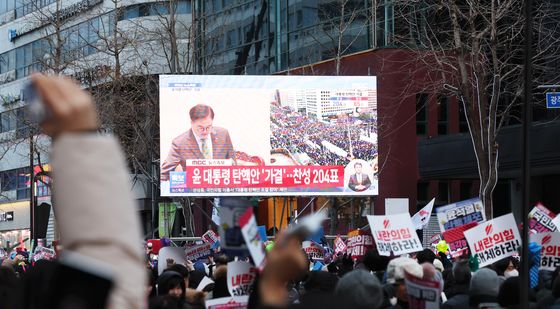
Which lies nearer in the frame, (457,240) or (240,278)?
(240,278)

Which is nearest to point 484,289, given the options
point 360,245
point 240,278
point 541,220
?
point 240,278

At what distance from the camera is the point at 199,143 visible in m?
28.2

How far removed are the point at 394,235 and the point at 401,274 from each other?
582 centimetres

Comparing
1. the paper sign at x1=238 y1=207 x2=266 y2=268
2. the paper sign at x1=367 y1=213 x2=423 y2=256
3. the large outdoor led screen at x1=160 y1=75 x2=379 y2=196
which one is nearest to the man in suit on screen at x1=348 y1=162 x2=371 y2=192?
the large outdoor led screen at x1=160 y1=75 x2=379 y2=196

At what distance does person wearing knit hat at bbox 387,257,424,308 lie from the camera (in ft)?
24.7

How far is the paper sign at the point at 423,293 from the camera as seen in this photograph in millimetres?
6617

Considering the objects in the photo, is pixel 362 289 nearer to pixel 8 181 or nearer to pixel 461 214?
pixel 461 214

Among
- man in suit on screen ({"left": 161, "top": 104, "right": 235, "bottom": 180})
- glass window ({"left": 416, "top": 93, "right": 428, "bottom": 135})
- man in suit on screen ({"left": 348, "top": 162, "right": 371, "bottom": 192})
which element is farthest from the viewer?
glass window ({"left": 416, "top": 93, "right": 428, "bottom": 135})

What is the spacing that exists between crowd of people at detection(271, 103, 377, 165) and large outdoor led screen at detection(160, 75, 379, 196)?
26 mm

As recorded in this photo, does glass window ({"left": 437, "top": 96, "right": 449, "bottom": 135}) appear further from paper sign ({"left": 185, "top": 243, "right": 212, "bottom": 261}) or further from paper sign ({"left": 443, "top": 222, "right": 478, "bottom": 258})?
paper sign ({"left": 443, "top": 222, "right": 478, "bottom": 258})

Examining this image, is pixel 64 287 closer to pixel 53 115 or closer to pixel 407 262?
pixel 53 115

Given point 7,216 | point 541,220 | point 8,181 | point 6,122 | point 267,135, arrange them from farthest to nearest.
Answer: point 7,216 < point 8,181 < point 6,122 < point 267,135 < point 541,220

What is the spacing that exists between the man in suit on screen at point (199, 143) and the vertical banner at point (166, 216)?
994 inches

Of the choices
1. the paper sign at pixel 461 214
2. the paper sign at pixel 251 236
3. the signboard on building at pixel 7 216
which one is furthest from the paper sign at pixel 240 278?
the signboard on building at pixel 7 216
